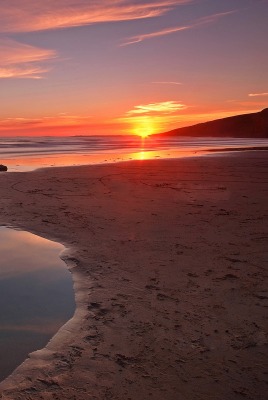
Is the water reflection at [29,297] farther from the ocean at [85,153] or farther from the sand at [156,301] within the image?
the ocean at [85,153]

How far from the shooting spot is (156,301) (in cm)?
348

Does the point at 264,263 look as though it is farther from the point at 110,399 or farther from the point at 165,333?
the point at 110,399

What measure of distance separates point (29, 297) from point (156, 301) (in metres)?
1.22

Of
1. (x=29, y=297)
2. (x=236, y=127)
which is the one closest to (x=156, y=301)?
(x=29, y=297)

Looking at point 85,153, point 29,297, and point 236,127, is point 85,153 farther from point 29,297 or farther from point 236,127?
point 236,127

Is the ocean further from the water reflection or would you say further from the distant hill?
the distant hill

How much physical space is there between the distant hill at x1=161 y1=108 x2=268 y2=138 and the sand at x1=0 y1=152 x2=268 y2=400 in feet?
349

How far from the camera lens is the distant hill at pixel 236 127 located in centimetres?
11275

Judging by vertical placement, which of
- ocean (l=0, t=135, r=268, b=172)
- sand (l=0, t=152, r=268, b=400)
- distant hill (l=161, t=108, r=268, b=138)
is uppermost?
distant hill (l=161, t=108, r=268, b=138)

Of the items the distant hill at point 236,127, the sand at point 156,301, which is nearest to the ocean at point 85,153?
the sand at point 156,301

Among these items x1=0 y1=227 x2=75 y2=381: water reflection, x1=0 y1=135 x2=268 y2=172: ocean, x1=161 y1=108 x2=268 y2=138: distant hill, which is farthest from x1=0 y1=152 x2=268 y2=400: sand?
x1=161 y1=108 x2=268 y2=138: distant hill

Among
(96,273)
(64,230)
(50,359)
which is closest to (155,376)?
(50,359)

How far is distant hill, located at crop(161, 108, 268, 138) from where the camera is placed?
370 ft

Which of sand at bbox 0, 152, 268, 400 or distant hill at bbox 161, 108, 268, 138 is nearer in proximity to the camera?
sand at bbox 0, 152, 268, 400
